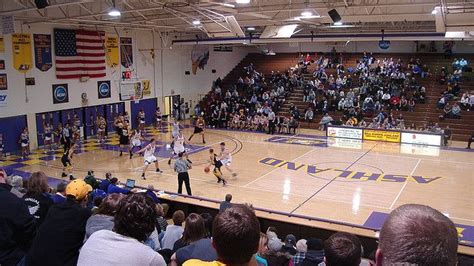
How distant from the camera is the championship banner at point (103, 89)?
89.1ft

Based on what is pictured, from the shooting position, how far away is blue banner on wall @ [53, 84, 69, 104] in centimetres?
2444

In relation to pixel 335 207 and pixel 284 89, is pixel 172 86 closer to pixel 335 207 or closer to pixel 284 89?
pixel 284 89

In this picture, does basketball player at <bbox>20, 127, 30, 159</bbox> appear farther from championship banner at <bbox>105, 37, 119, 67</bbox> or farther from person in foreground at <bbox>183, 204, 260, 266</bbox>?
person in foreground at <bbox>183, 204, 260, 266</bbox>

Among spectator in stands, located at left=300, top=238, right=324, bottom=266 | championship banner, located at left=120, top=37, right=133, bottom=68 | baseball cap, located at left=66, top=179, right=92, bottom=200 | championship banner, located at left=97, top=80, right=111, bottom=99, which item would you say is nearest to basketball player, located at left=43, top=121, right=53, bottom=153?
championship banner, located at left=97, top=80, right=111, bottom=99

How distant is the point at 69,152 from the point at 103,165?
5.02 ft

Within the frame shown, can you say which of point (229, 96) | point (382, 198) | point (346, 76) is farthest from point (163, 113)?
point (382, 198)

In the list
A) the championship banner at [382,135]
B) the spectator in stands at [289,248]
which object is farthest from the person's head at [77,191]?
the championship banner at [382,135]

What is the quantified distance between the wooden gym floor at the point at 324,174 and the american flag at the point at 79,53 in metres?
4.12

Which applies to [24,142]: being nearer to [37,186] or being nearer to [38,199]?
[37,186]

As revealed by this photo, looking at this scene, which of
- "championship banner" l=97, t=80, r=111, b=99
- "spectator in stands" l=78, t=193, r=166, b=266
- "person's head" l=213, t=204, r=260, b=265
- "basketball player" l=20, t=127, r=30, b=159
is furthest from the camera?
"championship banner" l=97, t=80, r=111, b=99

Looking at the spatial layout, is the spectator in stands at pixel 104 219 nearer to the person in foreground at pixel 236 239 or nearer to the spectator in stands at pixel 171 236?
the person in foreground at pixel 236 239

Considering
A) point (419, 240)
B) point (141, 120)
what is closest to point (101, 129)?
point (141, 120)

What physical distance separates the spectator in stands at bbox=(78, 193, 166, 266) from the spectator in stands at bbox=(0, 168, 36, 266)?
4.42ft

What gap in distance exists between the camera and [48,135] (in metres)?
23.7
